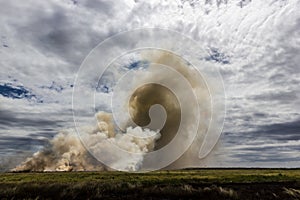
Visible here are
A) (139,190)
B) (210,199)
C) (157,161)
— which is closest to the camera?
(210,199)

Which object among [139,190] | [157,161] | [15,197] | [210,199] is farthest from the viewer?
[157,161]

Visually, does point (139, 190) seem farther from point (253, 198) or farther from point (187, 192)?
point (253, 198)

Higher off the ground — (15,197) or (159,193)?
(159,193)

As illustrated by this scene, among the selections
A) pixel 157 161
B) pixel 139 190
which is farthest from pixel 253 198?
pixel 157 161

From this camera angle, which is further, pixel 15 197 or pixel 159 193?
pixel 159 193

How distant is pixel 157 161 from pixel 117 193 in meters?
143

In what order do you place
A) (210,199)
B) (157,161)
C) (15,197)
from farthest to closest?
(157,161) < (210,199) < (15,197)

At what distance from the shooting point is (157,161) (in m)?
184

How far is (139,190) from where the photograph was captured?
44.1 meters

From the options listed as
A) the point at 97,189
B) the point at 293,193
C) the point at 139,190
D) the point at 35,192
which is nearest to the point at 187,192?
the point at 139,190

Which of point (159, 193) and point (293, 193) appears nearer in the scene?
point (159, 193)

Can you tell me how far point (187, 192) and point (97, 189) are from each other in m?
11.5

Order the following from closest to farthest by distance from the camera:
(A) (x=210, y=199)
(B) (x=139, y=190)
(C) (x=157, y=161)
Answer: (A) (x=210, y=199) < (B) (x=139, y=190) < (C) (x=157, y=161)

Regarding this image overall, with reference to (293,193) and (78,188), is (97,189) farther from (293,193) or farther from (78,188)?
(293,193)
